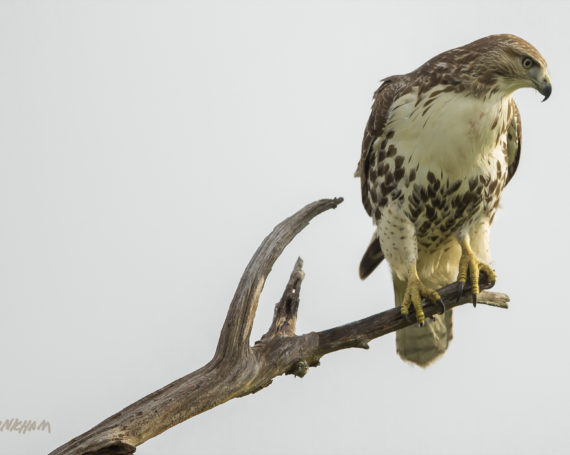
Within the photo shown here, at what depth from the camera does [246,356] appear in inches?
249

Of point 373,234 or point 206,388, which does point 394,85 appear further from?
point 206,388

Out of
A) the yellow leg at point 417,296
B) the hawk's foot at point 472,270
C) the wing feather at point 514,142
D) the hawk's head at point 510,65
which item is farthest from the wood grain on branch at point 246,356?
the wing feather at point 514,142

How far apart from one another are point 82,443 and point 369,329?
91.8 inches

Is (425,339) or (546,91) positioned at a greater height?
(546,91)

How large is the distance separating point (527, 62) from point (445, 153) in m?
0.93

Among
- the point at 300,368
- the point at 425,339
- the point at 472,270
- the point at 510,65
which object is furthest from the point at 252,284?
the point at 425,339

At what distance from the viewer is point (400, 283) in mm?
8656

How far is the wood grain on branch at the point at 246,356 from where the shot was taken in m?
5.71

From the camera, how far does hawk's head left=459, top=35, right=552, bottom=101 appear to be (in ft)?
23.2

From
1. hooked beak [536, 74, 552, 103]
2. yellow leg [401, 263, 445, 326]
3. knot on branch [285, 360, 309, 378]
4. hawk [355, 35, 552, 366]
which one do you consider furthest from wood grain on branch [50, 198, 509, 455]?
hooked beak [536, 74, 552, 103]

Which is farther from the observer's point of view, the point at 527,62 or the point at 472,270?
the point at 472,270

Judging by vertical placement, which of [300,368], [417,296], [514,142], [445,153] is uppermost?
[514,142]

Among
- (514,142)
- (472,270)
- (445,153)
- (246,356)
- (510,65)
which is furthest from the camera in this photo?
(514,142)

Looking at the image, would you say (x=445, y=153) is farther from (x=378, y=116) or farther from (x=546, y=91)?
(x=546, y=91)
